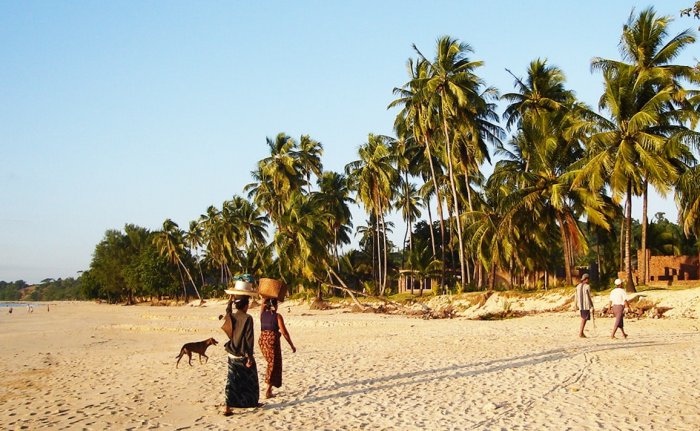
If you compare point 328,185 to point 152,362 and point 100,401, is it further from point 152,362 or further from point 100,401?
point 100,401

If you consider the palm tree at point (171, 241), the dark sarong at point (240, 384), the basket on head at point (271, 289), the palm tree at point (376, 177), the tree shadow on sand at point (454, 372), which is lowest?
the tree shadow on sand at point (454, 372)

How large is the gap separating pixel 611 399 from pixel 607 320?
43.3ft

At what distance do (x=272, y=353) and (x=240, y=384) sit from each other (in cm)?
72

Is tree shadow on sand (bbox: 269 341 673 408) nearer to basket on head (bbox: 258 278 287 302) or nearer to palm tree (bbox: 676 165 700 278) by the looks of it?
basket on head (bbox: 258 278 287 302)

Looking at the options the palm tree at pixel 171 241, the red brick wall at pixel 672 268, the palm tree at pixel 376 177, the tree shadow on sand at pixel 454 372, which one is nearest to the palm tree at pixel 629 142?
the red brick wall at pixel 672 268

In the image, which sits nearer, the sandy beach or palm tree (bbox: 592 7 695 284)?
the sandy beach

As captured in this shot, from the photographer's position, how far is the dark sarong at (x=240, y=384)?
8078 mm

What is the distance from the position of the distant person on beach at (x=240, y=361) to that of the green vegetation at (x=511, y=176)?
768 inches

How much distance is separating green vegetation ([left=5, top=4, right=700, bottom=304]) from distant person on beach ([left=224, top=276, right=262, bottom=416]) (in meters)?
19.5

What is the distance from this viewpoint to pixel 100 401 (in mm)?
9516

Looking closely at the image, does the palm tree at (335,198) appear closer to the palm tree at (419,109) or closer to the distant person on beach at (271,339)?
the palm tree at (419,109)

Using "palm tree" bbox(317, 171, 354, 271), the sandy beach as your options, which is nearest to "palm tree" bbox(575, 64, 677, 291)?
the sandy beach

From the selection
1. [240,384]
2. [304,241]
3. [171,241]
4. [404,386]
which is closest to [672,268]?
[304,241]

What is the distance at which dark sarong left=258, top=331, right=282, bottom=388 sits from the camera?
8.68 metres
